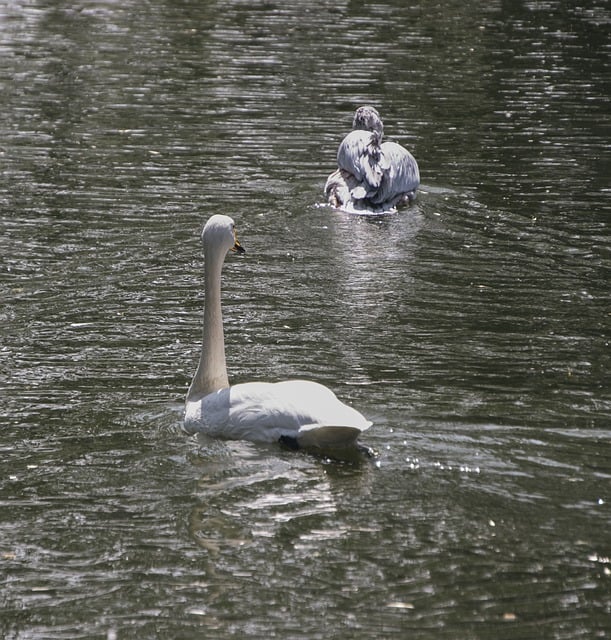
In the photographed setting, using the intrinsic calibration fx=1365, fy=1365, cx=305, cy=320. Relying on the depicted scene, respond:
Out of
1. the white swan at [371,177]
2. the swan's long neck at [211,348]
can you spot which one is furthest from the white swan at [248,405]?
the white swan at [371,177]

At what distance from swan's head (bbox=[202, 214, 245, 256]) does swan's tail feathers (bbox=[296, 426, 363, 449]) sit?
1522 millimetres

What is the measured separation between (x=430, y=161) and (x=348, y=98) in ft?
13.2

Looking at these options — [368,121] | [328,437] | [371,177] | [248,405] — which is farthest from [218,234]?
[368,121]

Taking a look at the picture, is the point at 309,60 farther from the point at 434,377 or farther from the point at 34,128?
the point at 434,377

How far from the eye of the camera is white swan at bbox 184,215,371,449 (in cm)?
813

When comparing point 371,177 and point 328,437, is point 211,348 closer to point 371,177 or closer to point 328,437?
point 328,437

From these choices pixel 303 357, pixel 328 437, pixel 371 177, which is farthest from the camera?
pixel 371 177

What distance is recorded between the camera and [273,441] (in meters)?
8.42

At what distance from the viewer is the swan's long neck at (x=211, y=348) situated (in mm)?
8875

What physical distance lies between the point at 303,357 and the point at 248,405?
5.46 ft

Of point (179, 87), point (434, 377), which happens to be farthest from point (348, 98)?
point (434, 377)

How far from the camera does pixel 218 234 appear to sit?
900 cm

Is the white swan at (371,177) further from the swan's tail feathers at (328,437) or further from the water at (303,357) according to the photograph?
the swan's tail feathers at (328,437)

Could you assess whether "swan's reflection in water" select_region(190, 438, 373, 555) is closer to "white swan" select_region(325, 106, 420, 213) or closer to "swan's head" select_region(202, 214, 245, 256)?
"swan's head" select_region(202, 214, 245, 256)
